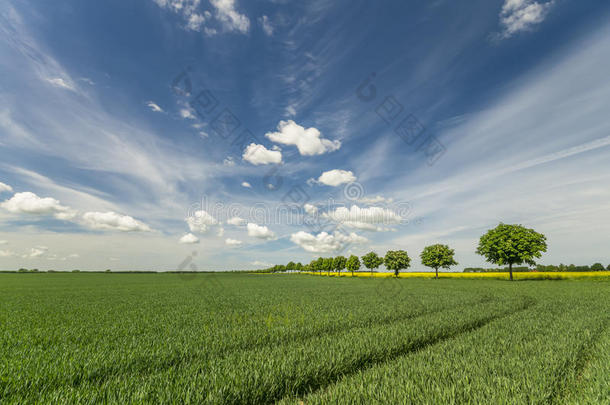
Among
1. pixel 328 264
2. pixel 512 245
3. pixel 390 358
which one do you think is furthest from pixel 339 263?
pixel 390 358

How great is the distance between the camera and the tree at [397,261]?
290ft

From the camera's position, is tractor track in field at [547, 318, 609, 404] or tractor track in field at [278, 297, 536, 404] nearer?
tractor track in field at [547, 318, 609, 404]

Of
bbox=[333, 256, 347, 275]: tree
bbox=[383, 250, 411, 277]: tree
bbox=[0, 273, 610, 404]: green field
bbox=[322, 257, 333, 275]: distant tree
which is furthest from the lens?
bbox=[322, 257, 333, 275]: distant tree

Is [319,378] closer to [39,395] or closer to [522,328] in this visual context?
[39,395]

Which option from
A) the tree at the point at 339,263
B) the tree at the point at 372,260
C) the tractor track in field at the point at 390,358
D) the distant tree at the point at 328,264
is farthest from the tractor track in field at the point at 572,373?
the distant tree at the point at 328,264

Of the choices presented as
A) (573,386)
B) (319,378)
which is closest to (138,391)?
(319,378)

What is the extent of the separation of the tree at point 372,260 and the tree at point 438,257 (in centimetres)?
3485

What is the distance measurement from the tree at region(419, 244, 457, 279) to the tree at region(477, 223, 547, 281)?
19384 mm

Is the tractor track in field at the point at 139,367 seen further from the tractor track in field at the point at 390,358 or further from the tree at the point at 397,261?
the tree at the point at 397,261

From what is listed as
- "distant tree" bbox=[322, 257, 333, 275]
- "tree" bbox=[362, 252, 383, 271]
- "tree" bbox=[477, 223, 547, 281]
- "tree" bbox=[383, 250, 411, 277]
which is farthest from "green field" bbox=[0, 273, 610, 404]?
"distant tree" bbox=[322, 257, 333, 275]

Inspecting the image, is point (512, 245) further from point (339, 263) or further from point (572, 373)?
point (339, 263)

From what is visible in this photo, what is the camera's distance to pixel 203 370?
5875 mm

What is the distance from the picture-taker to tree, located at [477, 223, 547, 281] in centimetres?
4653

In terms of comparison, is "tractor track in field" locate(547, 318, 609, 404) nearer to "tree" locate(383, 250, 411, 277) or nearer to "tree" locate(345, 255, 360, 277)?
"tree" locate(383, 250, 411, 277)
